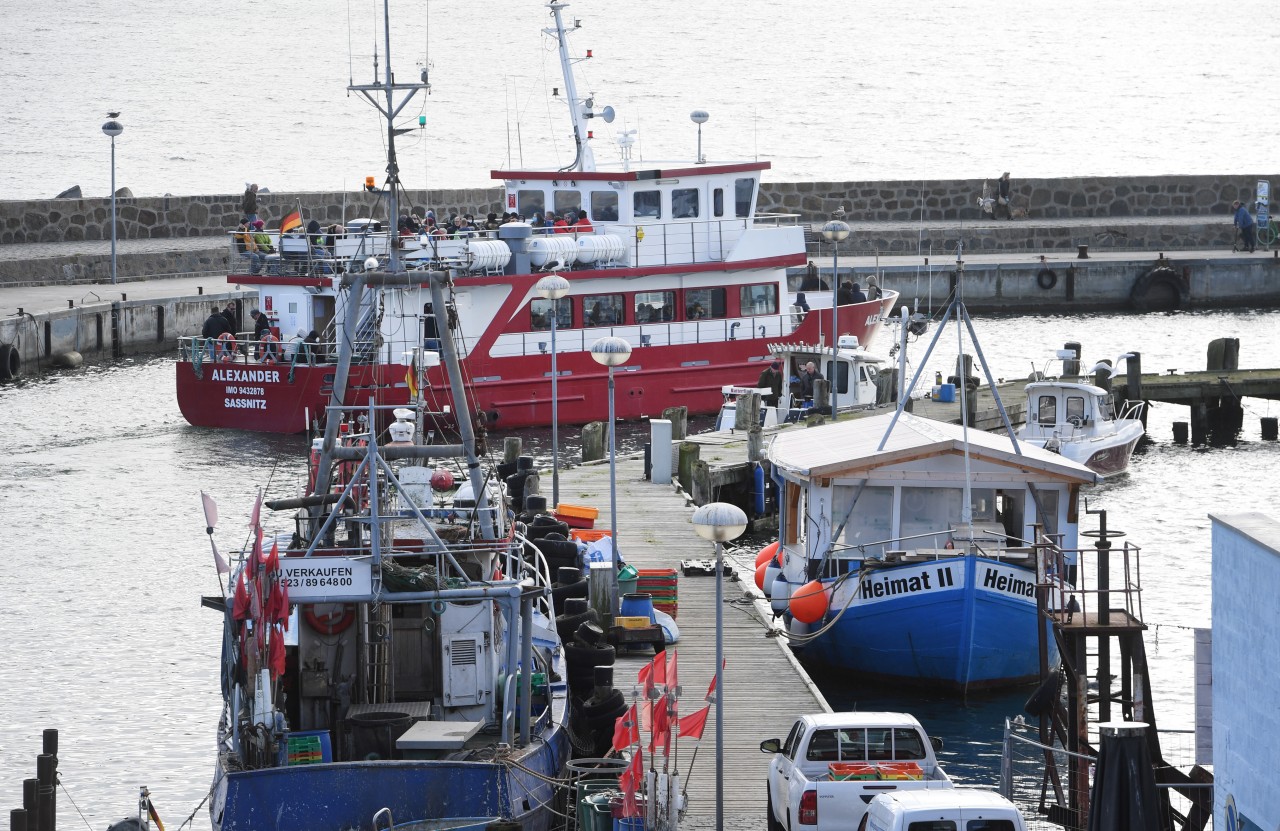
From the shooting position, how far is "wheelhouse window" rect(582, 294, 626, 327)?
3806cm

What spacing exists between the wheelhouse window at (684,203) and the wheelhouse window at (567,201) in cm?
187

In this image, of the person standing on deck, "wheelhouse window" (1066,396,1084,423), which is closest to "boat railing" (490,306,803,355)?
the person standing on deck

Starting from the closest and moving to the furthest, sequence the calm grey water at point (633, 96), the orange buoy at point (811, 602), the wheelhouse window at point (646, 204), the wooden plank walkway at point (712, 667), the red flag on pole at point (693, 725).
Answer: the red flag on pole at point (693, 725), the wooden plank walkway at point (712, 667), the orange buoy at point (811, 602), the wheelhouse window at point (646, 204), the calm grey water at point (633, 96)

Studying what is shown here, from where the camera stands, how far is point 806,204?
56500 mm

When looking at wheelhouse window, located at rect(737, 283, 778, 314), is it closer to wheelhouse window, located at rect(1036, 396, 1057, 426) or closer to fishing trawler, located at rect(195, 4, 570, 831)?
wheelhouse window, located at rect(1036, 396, 1057, 426)

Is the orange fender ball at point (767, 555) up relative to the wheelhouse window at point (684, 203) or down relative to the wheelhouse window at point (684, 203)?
down

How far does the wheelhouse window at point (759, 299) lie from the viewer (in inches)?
1565

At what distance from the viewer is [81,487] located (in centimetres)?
3262

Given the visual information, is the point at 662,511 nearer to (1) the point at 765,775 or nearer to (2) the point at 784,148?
(1) the point at 765,775

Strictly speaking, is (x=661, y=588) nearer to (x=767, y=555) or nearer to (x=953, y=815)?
(x=767, y=555)

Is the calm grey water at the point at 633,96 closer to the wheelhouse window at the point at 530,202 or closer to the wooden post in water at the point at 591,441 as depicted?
the wheelhouse window at the point at 530,202

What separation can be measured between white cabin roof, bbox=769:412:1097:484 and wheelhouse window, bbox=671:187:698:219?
16709 millimetres

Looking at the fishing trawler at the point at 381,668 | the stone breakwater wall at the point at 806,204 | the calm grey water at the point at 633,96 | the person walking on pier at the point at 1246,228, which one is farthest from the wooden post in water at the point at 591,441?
the calm grey water at the point at 633,96

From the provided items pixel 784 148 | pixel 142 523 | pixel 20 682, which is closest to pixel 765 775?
pixel 20 682
